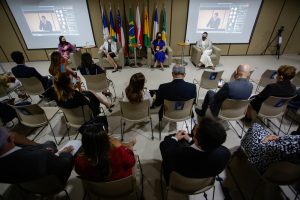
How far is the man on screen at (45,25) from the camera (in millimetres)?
5895

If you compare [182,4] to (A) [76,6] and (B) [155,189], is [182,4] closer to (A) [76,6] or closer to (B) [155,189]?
(A) [76,6]

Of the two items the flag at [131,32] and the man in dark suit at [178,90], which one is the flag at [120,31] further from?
the man in dark suit at [178,90]

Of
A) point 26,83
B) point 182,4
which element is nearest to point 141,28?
point 182,4

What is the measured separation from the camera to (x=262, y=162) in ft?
5.89

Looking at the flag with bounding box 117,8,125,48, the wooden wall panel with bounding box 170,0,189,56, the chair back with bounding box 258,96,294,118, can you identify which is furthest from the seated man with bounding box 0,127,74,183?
the wooden wall panel with bounding box 170,0,189,56

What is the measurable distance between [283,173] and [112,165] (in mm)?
1670

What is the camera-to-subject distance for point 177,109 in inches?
101

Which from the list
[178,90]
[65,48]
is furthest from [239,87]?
[65,48]

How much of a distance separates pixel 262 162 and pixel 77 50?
19.3ft

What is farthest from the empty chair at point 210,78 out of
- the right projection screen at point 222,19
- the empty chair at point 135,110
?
the right projection screen at point 222,19

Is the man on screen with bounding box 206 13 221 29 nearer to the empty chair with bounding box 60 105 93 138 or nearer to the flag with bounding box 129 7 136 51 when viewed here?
the flag with bounding box 129 7 136 51

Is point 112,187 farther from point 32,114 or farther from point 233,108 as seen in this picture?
point 233,108

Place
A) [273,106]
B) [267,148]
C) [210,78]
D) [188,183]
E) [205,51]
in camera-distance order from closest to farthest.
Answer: [188,183], [267,148], [273,106], [210,78], [205,51]

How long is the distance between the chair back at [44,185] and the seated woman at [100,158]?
1.02 feet
